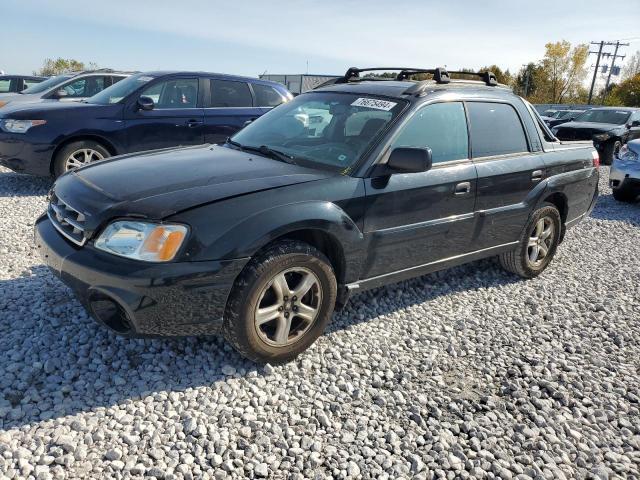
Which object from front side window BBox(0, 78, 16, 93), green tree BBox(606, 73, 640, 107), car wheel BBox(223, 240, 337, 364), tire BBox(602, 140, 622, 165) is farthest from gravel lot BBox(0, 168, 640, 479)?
green tree BBox(606, 73, 640, 107)

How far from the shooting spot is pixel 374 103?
12.2ft

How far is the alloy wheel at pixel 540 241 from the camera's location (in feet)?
15.6

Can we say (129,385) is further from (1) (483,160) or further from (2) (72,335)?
(1) (483,160)

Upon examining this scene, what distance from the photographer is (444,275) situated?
4.77m

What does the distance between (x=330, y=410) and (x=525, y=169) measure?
9.04ft

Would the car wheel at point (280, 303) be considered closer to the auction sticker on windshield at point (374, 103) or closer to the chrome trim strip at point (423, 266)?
the chrome trim strip at point (423, 266)

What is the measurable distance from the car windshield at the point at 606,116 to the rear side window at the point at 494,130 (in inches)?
483

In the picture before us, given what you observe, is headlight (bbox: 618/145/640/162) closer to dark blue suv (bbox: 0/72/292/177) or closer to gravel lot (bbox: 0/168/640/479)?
gravel lot (bbox: 0/168/640/479)

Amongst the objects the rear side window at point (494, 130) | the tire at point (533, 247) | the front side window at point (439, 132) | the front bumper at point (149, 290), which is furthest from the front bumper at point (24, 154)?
the tire at point (533, 247)

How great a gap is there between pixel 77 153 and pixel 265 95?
287 cm

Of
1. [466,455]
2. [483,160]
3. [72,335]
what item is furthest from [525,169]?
[72,335]

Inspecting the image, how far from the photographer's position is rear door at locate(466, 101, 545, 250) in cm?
399

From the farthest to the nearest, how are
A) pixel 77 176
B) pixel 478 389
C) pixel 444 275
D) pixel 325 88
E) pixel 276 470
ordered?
pixel 444 275 → pixel 325 88 → pixel 77 176 → pixel 478 389 → pixel 276 470

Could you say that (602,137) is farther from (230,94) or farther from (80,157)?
(80,157)
